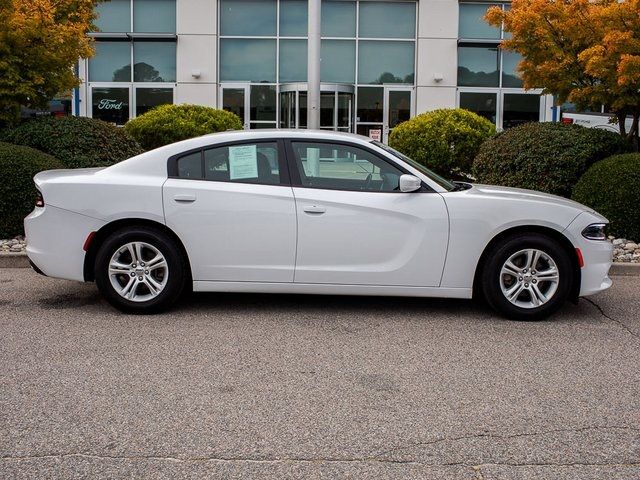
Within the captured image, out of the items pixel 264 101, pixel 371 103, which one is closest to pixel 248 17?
pixel 264 101

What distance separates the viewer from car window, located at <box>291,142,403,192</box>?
668cm

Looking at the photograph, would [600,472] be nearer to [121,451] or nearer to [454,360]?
[454,360]

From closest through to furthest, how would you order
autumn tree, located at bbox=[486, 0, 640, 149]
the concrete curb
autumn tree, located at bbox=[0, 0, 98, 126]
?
the concrete curb, autumn tree, located at bbox=[486, 0, 640, 149], autumn tree, located at bbox=[0, 0, 98, 126]

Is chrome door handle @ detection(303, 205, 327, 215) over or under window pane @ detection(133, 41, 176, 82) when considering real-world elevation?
under

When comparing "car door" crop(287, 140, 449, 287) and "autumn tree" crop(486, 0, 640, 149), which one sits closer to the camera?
"car door" crop(287, 140, 449, 287)

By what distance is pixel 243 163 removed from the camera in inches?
267

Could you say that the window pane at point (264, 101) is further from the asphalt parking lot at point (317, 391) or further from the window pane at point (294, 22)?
the asphalt parking lot at point (317, 391)

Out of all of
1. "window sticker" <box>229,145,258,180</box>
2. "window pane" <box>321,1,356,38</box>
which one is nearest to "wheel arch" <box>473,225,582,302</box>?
"window sticker" <box>229,145,258,180</box>

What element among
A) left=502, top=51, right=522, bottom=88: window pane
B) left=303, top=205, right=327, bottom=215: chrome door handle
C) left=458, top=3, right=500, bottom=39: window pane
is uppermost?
left=458, top=3, right=500, bottom=39: window pane

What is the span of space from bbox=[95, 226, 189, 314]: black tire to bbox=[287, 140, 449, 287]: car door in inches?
39.6

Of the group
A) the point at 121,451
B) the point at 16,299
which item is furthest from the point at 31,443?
the point at 16,299

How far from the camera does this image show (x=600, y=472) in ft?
12.1

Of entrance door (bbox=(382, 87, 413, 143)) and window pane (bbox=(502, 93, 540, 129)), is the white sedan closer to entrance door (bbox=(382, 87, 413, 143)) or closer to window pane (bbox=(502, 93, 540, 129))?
entrance door (bbox=(382, 87, 413, 143))

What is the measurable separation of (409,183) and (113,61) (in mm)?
20422
